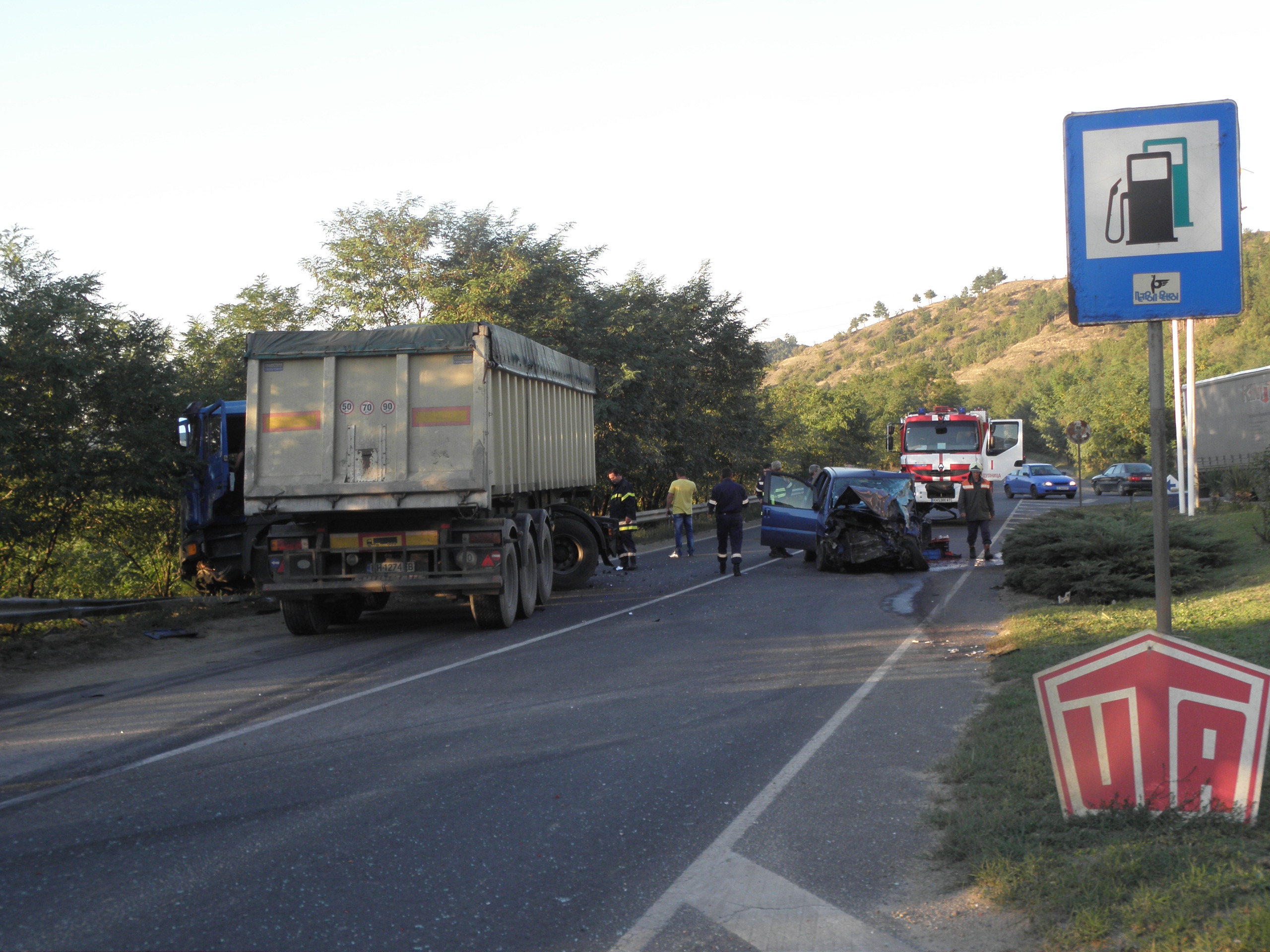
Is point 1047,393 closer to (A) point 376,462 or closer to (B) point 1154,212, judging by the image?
(A) point 376,462

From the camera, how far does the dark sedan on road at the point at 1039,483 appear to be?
48.0 meters

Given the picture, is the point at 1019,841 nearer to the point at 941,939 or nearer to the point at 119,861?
the point at 941,939

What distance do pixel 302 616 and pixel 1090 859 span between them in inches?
394

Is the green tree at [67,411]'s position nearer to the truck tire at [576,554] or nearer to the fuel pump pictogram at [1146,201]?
the truck tire at [576,554]

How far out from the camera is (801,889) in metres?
4.55

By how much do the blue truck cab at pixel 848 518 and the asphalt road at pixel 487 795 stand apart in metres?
6.60

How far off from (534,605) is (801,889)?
10305 millimetres

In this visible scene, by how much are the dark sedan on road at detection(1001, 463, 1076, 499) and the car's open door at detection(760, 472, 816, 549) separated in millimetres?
29567

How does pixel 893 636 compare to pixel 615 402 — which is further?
pixel 615 402

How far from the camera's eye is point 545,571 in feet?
49.9

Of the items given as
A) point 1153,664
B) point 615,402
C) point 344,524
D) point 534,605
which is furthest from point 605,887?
point 615,402

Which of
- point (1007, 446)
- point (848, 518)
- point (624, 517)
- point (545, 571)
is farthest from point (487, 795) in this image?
point (1007, 446)

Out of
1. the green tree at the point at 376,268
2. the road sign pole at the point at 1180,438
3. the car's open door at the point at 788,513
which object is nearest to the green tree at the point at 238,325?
the green tree at the point at 376,268

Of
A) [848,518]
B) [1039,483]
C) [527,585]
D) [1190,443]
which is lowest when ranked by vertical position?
[527,585]
